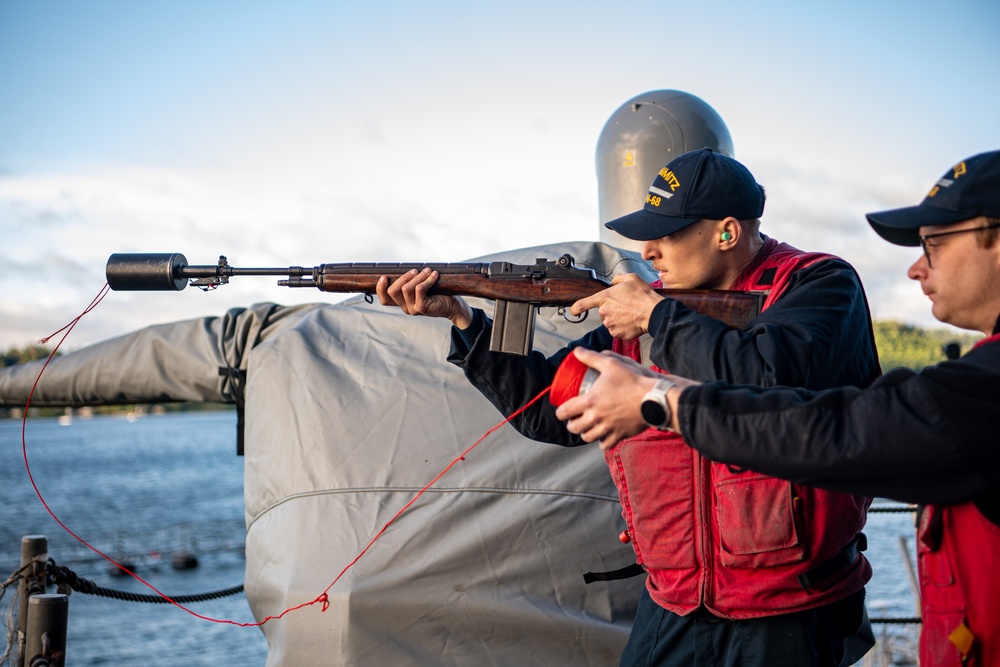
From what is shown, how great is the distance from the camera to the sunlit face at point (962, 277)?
2.45 meters

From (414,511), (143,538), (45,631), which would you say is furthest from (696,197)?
(143,538)

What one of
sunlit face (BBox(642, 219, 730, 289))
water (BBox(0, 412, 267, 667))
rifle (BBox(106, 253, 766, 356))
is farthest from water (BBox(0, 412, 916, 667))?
sunlit face (BBox(642, 219, 730, 289))

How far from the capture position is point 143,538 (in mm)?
51812

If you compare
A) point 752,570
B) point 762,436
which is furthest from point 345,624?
point 762,436

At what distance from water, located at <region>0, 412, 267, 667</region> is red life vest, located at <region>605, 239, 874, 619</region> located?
4533 mm

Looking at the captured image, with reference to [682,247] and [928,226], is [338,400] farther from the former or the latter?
[928,226]

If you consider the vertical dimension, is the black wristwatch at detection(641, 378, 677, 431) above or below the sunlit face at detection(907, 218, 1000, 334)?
below

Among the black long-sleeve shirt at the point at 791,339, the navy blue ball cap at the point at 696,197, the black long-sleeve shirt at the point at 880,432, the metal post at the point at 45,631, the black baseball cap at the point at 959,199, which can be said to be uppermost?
the navy blue ball cap at the point at 696,197

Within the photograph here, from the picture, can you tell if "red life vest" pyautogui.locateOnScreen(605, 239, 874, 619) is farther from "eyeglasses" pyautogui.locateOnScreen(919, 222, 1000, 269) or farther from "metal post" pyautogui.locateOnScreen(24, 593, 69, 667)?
"metal post" pyautogui.locateOnScreen(24, 593, 69, 667)

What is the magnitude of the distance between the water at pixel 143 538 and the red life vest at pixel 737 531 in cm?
453

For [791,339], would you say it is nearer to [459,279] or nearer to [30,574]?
[459,279]

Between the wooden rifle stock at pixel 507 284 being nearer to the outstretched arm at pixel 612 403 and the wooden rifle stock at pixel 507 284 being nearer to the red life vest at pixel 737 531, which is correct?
the red life vest at pixel 737 531

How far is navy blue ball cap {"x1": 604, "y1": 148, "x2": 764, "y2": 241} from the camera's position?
3.71 metres

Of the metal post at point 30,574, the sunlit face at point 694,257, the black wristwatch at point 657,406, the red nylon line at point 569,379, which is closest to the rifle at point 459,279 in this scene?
the sunlit face at point 694,257
